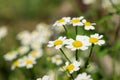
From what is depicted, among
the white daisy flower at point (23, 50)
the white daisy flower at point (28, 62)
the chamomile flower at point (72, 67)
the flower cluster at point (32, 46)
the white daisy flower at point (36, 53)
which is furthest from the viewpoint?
the white daisy flower at point (23, 50)

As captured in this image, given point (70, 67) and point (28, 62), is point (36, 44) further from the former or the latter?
point (70, 67)

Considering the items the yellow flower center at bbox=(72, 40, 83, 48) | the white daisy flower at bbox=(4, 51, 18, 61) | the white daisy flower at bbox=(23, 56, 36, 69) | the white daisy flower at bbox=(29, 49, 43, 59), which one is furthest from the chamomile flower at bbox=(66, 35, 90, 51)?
the white daisy flower at bbox=(4, 51, 18, 61)

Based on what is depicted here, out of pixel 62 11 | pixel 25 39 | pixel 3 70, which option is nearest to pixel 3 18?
pixel 62 11

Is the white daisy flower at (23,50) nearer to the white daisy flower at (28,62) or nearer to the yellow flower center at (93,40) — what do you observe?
the white daisy flower at (28,62)

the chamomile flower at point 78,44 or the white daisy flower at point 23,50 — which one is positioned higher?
the white daisy flower at point 23,50

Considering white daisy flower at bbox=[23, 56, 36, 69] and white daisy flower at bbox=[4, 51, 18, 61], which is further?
white daisy flower at bbox=[4, 51, 18, 61]

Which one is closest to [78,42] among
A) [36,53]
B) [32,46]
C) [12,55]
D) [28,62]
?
[28,62]

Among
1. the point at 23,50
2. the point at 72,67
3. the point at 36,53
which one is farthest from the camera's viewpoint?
the point at 23,50

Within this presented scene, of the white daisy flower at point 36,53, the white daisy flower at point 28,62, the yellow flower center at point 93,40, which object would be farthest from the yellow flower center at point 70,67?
the white daisy flower at point 36,53

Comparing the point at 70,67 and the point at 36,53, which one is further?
the point at 36,53

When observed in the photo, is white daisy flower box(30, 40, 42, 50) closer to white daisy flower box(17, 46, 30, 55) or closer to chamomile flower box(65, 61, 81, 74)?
white daisy flower box(17, 46, 30, 55)

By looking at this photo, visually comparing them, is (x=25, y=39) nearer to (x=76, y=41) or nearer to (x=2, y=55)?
(x=2, y=55)
